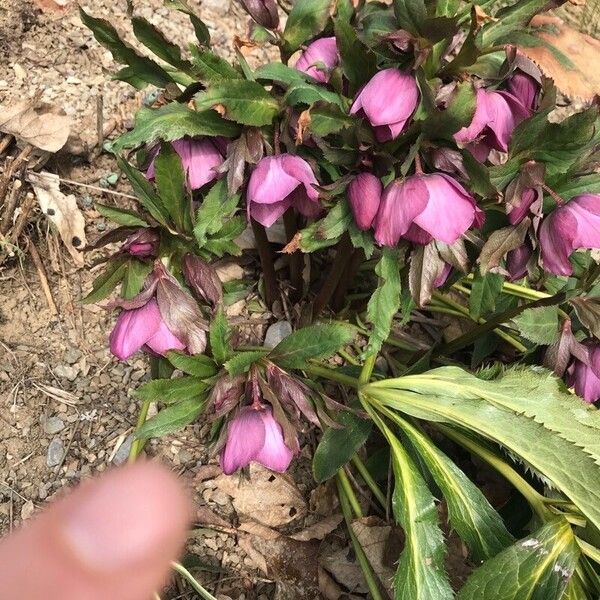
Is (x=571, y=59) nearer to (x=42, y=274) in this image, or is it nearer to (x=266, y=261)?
(x=266, y=261)

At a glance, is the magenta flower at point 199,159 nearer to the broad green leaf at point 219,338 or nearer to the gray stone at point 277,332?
the broad green leaf at point 219,338

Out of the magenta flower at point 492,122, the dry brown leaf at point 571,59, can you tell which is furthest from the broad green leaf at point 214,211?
the dry brown leaf at point 571,59

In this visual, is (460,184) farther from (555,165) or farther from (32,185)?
(32,185)

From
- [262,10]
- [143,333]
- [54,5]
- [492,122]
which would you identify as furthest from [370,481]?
[54,5]

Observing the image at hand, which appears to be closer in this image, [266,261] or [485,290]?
[485,290]

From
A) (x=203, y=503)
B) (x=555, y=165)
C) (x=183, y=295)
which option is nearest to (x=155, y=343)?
(x=183, y=295)

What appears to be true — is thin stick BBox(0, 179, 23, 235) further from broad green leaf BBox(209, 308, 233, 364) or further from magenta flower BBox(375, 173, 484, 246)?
magenta flower BBox(375, 173, 484, 246)
